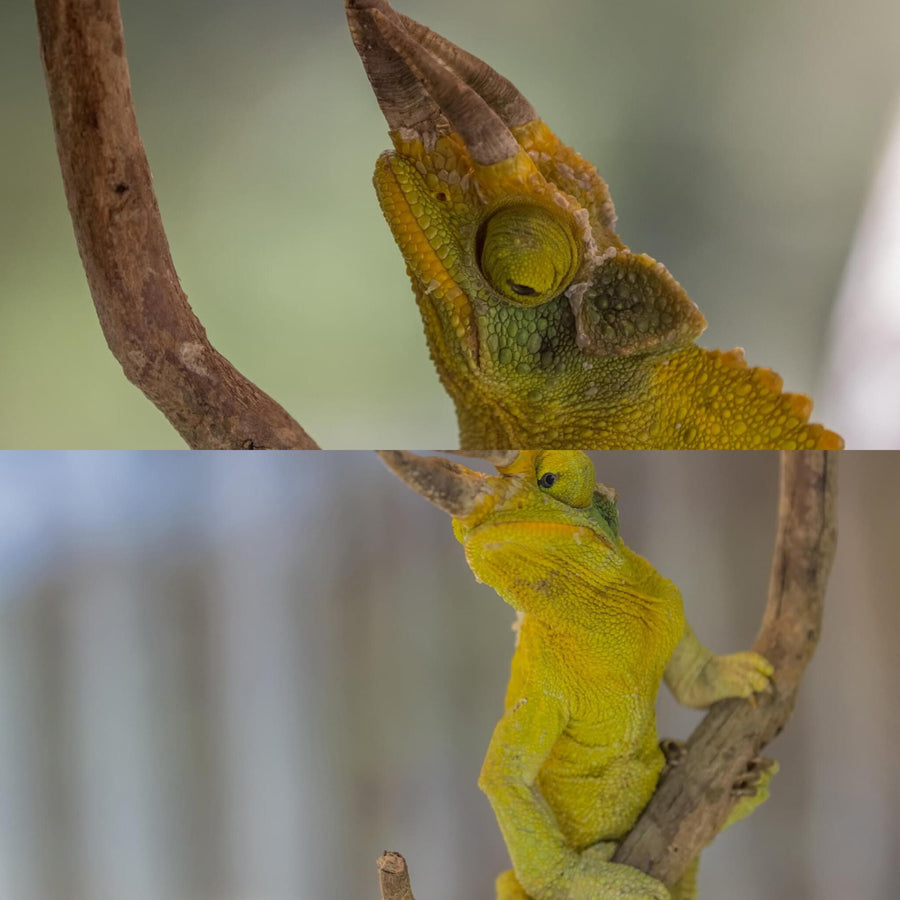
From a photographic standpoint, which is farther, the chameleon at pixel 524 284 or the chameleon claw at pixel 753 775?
the chameleon claw at pixel 753 775

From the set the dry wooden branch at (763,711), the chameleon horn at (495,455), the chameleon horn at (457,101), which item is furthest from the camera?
the dry wooden branch at (763,711)

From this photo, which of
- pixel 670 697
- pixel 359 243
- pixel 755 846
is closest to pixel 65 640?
pixel 359 243

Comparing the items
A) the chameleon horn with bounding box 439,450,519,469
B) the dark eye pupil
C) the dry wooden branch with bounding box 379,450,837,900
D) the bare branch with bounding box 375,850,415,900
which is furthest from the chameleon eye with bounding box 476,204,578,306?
the bare branch with bounding box 375,850,415,900

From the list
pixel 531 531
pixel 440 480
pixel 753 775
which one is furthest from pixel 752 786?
pixel 440 480

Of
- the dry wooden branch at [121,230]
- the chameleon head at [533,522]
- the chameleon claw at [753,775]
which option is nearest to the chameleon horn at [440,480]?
the chameleon head at [533,522]

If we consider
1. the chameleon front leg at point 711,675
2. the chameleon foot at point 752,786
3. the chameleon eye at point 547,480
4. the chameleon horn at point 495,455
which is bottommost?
the chameleon foot at point 752,786

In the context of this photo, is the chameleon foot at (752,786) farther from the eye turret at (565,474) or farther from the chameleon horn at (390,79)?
the chameleon horn at (390,79)

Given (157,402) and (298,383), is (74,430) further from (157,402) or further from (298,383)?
(298,383)
